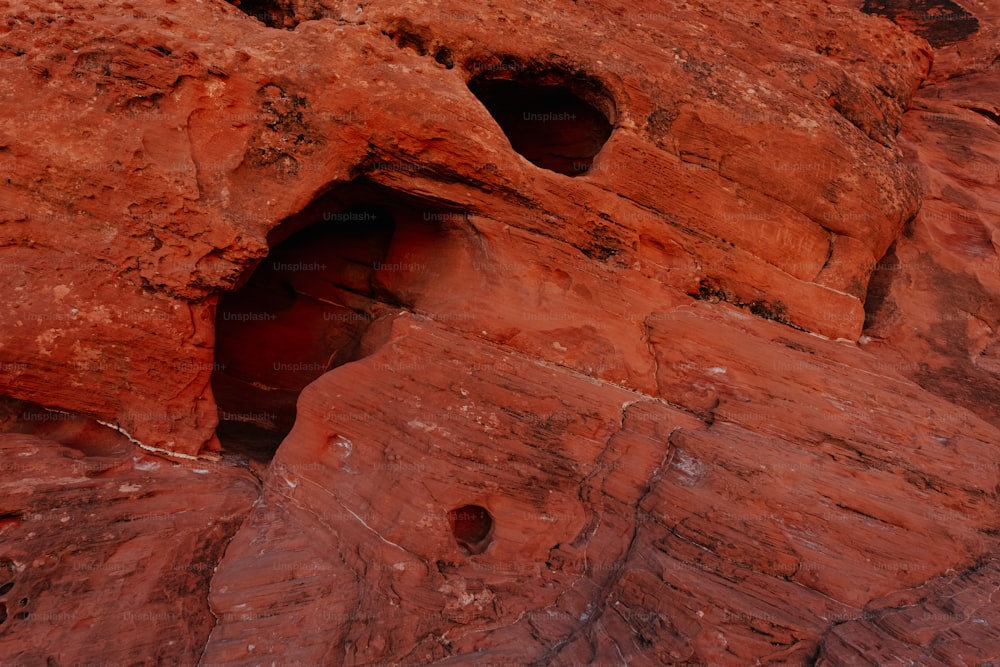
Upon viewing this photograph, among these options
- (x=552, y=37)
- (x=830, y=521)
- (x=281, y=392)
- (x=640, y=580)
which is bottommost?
(x=281, y=392)

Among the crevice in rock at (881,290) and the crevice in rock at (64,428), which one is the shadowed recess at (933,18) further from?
the crevice in rock at (64,428)

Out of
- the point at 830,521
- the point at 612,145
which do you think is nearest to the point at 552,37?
the point at 612,145

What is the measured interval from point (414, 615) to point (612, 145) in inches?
185

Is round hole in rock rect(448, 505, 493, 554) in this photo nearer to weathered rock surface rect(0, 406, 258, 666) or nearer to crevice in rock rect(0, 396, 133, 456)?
weathered rock surface rect(0, 406, 258, 666)

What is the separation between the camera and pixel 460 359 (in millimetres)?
5871

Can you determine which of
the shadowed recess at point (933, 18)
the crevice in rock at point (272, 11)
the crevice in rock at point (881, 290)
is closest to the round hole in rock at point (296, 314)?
the crevice in rock at point (272, 11)

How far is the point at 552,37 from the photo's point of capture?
684 cm

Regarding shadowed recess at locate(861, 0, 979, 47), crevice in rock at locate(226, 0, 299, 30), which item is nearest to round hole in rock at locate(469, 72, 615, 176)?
crevice in rock at locate(226, 0, 299, 30)

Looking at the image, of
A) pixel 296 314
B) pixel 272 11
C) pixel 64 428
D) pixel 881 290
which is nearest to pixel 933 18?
pixel 881 290

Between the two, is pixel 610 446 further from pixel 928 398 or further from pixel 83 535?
pixel 83 535

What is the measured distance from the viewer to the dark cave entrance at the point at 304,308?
23.2 feet

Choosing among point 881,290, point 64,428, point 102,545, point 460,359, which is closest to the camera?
point 102,545

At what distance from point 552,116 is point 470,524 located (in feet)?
15.8

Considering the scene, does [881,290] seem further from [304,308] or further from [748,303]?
[304,308]
